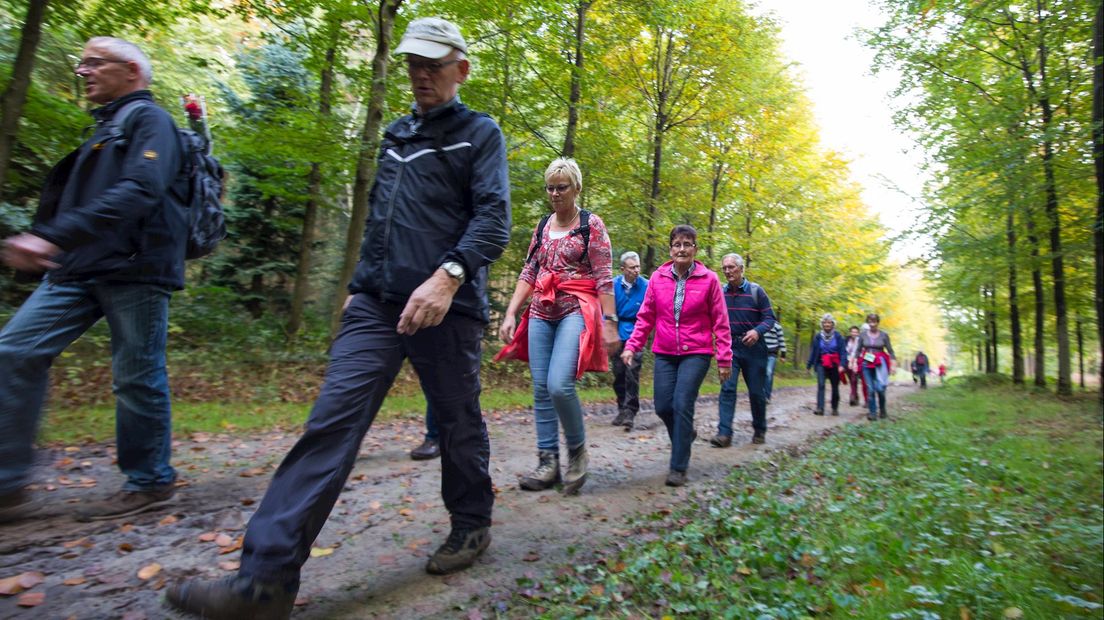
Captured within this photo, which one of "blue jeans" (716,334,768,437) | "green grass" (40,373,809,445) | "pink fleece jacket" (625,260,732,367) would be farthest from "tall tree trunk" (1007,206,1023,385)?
"green grass" (40,373,809,445)

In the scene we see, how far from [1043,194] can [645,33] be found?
11041 millimetres

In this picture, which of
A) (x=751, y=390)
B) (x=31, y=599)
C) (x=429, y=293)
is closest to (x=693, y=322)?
(x=751, y=390)

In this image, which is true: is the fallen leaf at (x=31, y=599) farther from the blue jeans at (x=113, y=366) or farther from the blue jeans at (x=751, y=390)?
the blue jeans at (x=751, y=390)

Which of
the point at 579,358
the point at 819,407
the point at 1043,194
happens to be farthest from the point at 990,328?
the point at 579,358

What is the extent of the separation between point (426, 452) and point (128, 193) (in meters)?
3.31

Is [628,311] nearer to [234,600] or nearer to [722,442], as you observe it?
[722,442]

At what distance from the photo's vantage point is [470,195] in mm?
2760

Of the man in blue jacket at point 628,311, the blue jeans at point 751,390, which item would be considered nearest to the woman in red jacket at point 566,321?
the man in blue jacket at point 628,311

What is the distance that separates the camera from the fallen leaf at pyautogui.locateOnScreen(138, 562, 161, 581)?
9.03 ft

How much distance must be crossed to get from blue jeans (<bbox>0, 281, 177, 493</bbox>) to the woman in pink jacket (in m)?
3.41

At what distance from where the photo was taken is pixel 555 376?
13.8 feet

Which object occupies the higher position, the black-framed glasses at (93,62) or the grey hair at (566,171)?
the black-framed glasses at (93,62)

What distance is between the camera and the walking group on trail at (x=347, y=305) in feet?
7.64

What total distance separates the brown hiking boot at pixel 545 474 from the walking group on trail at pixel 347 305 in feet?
0.08
